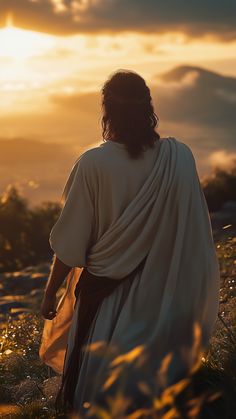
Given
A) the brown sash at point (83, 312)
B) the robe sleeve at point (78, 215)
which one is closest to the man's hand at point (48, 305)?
the brown sash at point (83, 312)

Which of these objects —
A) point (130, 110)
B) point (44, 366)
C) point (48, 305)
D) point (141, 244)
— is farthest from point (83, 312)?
point (44, 366)

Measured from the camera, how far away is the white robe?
4.71 metres

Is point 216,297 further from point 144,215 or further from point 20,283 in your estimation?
point 20,283

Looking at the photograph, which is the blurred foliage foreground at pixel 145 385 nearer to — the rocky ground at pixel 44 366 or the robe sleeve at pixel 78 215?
the rocky ground at pixel 44 366

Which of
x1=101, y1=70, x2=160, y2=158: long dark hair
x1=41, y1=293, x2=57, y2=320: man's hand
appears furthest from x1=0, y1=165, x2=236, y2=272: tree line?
x1=101, y1=70, x2=160, y2=158: long dark hair

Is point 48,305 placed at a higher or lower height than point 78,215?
lower

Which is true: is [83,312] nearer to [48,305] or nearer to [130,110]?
[48,305]

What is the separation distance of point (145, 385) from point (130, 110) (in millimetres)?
2349

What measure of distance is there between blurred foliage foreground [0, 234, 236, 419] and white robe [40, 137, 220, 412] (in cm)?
19

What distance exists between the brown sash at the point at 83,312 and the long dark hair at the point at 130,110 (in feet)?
2.33

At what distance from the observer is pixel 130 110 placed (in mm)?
4719

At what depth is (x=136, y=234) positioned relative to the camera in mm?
4773

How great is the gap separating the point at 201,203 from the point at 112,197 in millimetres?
545

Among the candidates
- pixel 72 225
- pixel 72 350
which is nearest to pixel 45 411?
pixel 72 350
